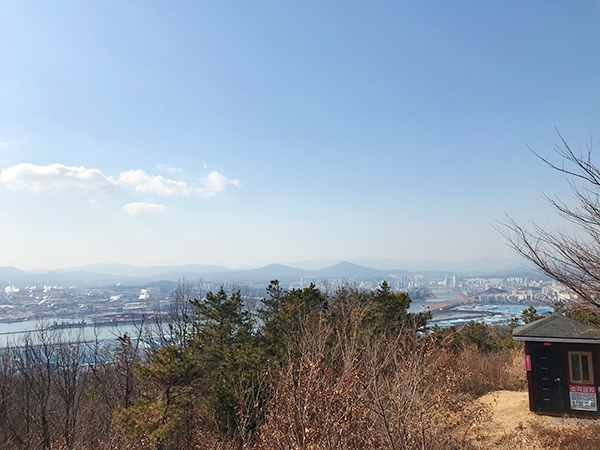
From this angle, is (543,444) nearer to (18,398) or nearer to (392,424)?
(392,424)

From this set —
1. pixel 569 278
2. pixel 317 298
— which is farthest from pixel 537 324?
pixel 317 298

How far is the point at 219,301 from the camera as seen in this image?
8.28 m

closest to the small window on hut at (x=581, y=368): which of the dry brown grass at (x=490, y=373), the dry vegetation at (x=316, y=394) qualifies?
the dry vegetation at (x=316, y=394)

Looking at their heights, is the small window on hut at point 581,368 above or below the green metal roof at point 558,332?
below

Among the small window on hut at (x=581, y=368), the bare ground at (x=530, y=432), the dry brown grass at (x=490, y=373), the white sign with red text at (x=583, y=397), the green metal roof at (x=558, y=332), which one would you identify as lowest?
the dry brown grass at (x=490, y=373)

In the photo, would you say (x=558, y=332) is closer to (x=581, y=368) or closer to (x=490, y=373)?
(x=581, y=368)

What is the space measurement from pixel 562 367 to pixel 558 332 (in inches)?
26.6

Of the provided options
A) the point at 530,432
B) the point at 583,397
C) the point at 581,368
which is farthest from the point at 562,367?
the point at 530,432

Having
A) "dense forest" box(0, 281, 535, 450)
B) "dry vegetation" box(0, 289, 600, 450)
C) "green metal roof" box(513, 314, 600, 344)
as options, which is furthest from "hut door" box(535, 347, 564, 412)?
"dense forest" box(0, 281, 535, 450)

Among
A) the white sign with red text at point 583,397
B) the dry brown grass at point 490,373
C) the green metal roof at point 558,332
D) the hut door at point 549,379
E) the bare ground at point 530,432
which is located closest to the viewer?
the bare ground at point 530,432

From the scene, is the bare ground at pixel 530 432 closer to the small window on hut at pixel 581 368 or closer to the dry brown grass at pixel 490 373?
the small window on hut at pixel 581 368

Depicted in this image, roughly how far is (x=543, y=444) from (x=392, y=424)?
3799mm

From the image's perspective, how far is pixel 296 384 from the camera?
4.39 metres

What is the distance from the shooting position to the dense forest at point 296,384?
10.5 ft
